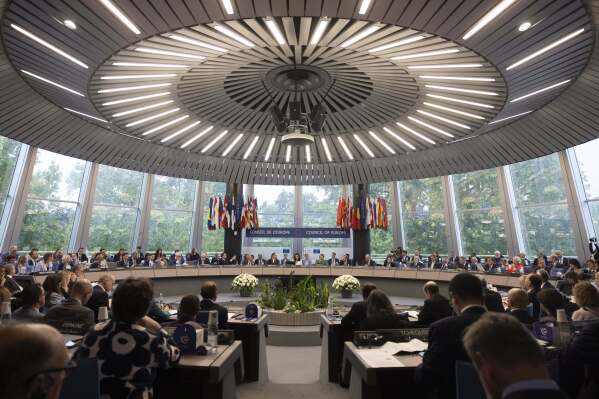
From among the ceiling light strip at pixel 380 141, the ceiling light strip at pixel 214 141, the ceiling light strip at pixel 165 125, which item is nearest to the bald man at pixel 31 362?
the ceiling light strip at pixel 165 125

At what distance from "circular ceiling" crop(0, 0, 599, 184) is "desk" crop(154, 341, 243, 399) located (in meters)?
4.09

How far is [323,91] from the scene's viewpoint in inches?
332

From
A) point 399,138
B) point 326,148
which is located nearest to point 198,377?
point 399,138

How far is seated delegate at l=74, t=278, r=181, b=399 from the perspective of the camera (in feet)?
6.68

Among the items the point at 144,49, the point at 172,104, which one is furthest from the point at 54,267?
the point at 144,49

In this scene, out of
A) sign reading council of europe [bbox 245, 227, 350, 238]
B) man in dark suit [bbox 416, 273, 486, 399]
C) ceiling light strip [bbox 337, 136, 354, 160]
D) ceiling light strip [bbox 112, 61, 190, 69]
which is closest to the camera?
man in dark suit [bbox 416, 273, 486, 399]

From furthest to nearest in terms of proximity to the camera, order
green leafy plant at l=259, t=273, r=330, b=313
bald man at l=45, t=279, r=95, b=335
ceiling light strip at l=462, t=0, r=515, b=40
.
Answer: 1. green leafy plant at l=259, t=273, r=330, b=313
2. ceiling light strip at l=462, t=0, r=515, b=40
3. bald man at l=45, t=279, r=95, b=335

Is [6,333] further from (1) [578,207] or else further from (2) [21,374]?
(1) [578,207]

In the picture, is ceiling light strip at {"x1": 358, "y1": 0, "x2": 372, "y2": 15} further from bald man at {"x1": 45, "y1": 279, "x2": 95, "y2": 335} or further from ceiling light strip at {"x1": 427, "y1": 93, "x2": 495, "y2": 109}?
bald man at {"x1": 45, "y1": 279, "x2": 95, "y2": 335}

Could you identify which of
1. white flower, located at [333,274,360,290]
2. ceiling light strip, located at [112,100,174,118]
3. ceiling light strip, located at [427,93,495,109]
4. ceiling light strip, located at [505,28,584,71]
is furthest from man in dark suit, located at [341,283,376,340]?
ceiling light strip, located at [112,100,174,118]

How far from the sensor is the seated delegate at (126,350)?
6.68 feet

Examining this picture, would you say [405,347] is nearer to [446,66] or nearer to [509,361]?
[509,361]

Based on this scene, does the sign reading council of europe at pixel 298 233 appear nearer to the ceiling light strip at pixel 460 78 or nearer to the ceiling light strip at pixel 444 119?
the ceiling light strip at pixel 444 119

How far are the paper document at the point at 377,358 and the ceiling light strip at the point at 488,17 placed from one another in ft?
14.9
